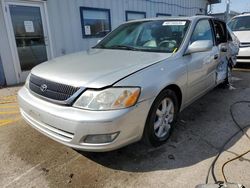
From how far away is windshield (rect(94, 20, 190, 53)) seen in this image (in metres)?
3.21

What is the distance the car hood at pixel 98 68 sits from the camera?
7.50ft

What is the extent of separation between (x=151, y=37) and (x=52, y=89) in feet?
5.83

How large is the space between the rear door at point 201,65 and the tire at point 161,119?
1.56 ft

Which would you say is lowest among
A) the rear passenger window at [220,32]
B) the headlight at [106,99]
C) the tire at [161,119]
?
the tire at [161,119]

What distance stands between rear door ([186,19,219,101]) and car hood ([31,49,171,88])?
0.58 metres

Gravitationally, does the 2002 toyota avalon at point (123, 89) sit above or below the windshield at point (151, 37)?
below

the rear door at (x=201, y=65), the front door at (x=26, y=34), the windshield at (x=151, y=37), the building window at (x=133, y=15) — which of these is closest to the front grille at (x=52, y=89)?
the windshield at (x=151, y=37)

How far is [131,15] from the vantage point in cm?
951

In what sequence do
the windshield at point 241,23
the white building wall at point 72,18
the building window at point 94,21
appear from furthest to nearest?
the windshield at point 241,23, the building window at point 94,21, the white building wall at point 72,18

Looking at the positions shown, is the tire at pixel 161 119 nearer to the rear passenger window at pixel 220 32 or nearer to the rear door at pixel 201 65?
the rear door at pixel 201 65

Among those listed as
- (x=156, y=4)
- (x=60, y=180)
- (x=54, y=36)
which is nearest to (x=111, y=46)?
(x=60, y=180)

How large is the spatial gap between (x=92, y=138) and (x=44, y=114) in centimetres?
58

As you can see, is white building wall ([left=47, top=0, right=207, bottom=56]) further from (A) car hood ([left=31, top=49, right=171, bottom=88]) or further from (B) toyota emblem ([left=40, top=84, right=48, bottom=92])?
(B) toyota emblem ([left=40, top=84, right=48, bottom=92])

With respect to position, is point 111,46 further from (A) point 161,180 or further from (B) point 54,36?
(B) point 54,36
